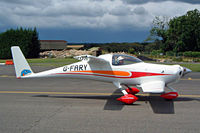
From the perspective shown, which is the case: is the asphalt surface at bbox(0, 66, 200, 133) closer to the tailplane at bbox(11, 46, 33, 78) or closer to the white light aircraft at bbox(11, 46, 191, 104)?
the white light aircraft at bbox(11, 46, 191, 104)

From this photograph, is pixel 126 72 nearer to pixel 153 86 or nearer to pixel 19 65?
pixel 153 86

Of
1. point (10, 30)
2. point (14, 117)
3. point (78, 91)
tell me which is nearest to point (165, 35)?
point (10, 30)

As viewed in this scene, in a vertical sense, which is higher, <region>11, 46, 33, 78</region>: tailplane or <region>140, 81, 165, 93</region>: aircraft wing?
<region>11, 46, 33, 78</region>: tailplane

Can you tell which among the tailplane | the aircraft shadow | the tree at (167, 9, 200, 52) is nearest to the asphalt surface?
the aircraft shadow

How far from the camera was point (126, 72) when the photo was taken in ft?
33.2

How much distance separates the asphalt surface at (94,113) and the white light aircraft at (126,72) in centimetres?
80

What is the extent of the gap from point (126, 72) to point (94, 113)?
2608 millimetres

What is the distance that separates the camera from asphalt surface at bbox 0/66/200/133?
6781mm

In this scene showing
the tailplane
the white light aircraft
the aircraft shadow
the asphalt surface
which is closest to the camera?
the asphalt surface

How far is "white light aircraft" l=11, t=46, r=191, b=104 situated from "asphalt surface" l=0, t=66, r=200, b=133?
795mm

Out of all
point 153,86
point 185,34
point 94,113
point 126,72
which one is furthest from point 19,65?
point 185,34

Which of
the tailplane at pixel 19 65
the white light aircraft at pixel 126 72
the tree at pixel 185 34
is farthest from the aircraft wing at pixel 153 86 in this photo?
the tree at pixel 185 34

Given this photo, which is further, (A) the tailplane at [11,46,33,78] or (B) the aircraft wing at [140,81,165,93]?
(A) the tailplane at [11,46,33,78]

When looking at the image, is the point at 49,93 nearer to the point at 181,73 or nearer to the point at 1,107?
the point at 1,107
